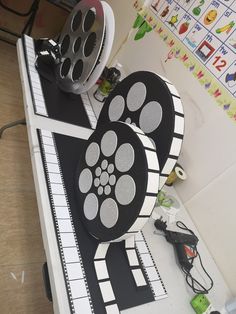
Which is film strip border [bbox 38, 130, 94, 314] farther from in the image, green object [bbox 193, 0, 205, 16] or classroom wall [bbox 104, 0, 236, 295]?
green object [bbox 193, 0, 205, 16]

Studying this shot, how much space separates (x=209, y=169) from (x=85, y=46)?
2.42ft

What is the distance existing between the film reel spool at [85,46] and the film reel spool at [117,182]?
31 centimetres

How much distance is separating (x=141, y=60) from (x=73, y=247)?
49.8 inches

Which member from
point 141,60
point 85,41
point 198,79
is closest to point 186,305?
point 198,79

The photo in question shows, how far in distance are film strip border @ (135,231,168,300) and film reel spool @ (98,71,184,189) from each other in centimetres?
22

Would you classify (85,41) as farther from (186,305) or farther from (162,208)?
(186,305)

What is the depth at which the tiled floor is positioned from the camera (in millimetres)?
1070

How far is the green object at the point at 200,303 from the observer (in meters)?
0.86

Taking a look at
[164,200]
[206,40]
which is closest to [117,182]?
[164,200]

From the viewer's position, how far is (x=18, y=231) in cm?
123

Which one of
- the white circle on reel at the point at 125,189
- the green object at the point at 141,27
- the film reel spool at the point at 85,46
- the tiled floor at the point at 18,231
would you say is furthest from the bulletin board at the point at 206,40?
the tiled floor at the point at 18,231

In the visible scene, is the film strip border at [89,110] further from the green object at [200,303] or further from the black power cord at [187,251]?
A: the green object at [200,303]

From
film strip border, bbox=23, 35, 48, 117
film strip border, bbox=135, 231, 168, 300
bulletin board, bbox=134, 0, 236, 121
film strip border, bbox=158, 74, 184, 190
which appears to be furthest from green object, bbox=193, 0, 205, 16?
film strip border, bbox=135, 231, 168, 300

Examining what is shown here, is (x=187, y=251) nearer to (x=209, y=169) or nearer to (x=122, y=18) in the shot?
(x=209, y=169)
